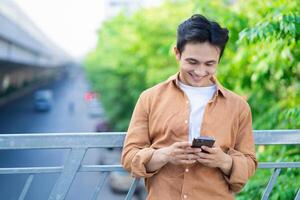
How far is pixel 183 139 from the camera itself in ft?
7.27

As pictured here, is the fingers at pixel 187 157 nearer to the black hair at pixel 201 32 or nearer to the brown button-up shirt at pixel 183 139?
the brown button-up shirt at pixel 183 139

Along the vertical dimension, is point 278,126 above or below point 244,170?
below

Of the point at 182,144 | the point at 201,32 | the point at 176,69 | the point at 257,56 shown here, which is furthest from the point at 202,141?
the point at 176,69

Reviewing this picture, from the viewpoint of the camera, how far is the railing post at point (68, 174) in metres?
2.58

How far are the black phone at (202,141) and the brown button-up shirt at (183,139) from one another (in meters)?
0.17

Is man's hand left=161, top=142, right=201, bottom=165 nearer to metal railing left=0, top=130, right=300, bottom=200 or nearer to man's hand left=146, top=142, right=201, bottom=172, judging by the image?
man's hand left=146, top=142, right=201, bottom=172

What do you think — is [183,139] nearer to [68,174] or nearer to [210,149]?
[210,149]

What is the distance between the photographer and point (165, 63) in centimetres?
1471

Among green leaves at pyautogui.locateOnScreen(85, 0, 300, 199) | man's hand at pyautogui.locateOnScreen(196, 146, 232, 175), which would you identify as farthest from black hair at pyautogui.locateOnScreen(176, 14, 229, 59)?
green leaves at pyautogui.locateOnScreen(85, 0, 300, 199)

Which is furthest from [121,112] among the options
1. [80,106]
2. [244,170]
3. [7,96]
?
[80,106]

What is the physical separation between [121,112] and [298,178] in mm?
19833

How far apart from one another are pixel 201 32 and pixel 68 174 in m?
1.09

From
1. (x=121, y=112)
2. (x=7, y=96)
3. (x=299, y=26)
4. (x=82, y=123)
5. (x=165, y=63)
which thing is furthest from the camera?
(x=7, y=96)

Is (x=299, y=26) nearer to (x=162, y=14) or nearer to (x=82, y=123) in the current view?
(x=162, y=14)
